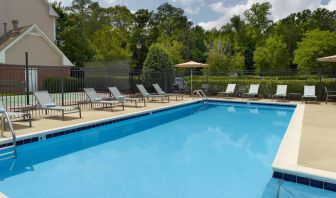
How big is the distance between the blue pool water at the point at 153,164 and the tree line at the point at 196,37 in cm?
1823

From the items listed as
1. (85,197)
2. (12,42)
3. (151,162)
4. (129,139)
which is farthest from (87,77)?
(85,197)

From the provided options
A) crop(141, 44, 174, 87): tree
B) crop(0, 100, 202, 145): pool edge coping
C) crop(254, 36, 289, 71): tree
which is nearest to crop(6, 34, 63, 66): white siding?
crop(141, 44, 174, 87): tree

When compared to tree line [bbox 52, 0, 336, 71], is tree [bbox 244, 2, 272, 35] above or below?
above

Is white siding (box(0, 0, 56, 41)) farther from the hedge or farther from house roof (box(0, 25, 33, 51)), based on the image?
the hedge

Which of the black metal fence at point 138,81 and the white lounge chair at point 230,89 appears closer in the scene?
the black metal fence at point 138,81

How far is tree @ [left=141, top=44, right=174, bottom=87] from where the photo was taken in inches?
748

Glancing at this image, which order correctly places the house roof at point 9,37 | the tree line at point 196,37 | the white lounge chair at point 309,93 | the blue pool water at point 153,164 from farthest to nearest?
the tree line at point 196,37 → the house roof at point 9,37 → the white lounge chair at point 309,93 → the blue pool water at point 153,164

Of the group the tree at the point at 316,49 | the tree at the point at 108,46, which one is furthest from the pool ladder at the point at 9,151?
the tree at the point at 316,49

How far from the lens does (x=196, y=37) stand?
49.1m

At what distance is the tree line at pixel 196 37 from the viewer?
105 ft

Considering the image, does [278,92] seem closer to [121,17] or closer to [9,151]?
[9,151]

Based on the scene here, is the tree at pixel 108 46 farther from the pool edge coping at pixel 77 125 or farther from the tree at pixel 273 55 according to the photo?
the pool edge coping at pixel 77 125

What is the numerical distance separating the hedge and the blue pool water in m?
6.88

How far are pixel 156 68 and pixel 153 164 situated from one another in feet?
43.7
